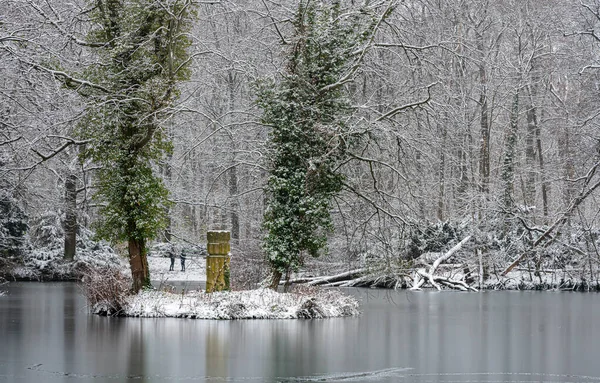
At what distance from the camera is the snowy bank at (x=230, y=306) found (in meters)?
18.2

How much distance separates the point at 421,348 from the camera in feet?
45.7

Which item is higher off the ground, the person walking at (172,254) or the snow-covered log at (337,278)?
the person walking at (172,254)

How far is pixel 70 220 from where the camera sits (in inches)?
1406

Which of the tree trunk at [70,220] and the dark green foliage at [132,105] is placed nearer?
the dark green foliage at [132,105]

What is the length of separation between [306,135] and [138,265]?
5092 mm

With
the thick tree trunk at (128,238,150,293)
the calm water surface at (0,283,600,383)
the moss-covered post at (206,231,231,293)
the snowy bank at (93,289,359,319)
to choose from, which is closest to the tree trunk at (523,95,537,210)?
the calm water surface at (0,283,600,383)

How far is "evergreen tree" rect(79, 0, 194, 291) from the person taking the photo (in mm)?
19375

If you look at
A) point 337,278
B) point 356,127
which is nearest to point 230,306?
point 356,127

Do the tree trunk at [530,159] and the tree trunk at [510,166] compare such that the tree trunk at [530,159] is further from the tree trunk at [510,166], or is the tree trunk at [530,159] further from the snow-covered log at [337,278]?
the snow-covered log at [337,278]

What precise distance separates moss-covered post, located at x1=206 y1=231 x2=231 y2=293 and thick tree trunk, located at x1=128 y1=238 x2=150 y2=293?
5.79 feet

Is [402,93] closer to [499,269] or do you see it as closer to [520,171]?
[499,269]

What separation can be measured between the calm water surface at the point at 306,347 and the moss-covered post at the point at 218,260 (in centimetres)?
150

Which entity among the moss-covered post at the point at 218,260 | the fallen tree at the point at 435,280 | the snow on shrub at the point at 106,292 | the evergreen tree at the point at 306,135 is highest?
the evergreen tree at the point at 306,135

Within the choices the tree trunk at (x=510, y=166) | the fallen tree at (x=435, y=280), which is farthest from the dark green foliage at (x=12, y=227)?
the tree trunk at (x=510, y=166)
